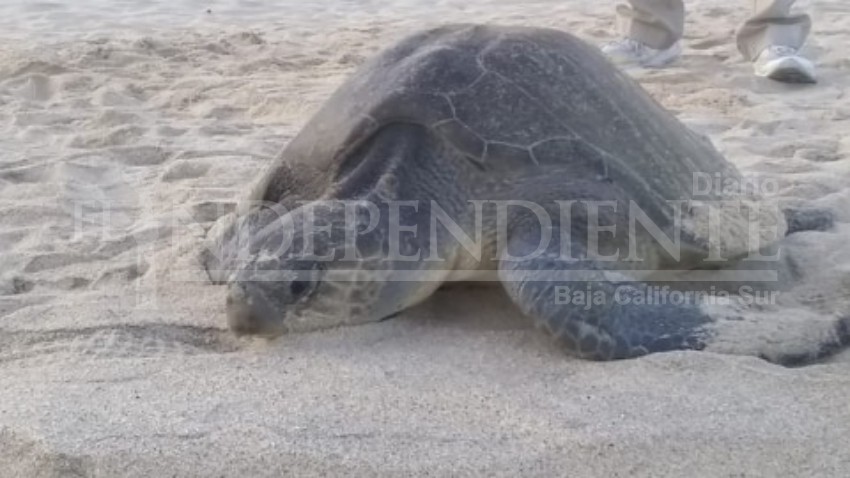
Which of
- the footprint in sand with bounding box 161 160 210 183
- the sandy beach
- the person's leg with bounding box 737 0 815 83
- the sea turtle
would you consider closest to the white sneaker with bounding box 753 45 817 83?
the person's leg with bounding box 737 0 815 83

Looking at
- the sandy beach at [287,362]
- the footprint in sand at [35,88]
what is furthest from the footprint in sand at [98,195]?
the footprint in sand at [35,88]

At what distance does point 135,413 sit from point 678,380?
761 mm

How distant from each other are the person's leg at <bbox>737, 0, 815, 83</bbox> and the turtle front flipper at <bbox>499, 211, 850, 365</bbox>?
6.84 feet

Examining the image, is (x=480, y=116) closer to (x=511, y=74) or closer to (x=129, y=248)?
(x=511, y=74)

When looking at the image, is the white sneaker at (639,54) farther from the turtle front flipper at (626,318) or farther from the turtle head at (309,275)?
the turtle head at (309,275)

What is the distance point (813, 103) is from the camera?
3469 millimetres

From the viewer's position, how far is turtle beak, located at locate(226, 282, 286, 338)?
1752 mm

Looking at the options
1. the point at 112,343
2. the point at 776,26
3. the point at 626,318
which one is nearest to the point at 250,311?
the point at 112,343

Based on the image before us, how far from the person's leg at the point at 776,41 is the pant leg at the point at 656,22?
241 millimetres

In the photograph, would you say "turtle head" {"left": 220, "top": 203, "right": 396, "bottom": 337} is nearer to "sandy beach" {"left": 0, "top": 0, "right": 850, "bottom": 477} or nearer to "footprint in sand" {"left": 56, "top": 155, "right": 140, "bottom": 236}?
"sandy beach" {"left": 0, "top": 0, "right": 850, "bottom": 477}

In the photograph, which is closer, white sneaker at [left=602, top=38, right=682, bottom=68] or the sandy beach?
the sandy beach

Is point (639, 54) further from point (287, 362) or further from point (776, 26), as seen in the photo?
point (287, 362)

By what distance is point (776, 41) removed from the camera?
12.8 ft

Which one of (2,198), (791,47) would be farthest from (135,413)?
(791,47)
